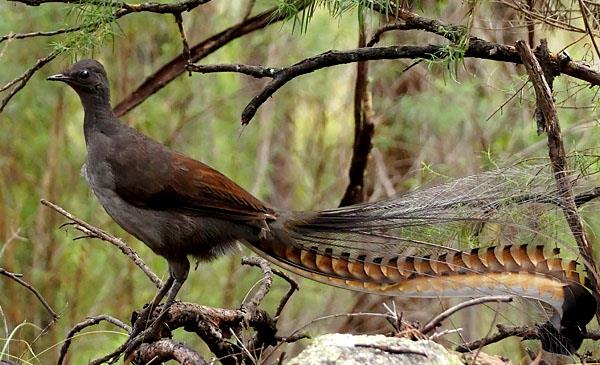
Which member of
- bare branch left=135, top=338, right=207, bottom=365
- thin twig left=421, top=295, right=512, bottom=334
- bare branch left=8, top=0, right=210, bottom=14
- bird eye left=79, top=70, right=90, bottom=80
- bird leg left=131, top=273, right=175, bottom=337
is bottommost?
bare branch left=135, top=338, right=207, bottom=365

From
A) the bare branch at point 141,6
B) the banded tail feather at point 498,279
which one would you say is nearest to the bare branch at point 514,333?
the banded tail feather at point 498,279

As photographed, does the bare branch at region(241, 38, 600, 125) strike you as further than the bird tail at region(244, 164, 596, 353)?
Yes

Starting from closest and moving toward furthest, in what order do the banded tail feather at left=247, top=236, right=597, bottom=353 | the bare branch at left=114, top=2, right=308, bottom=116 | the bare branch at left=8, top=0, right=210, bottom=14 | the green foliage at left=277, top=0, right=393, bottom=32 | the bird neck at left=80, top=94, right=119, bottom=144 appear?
1. the banded tail feather at left=247, top=236, right=597, bottom=353
2. the green foliage at left=277, top=0, right=393, bottom=32
3. the bare branch at left=8, top=0, right=210, bottom=14
4. the bird neck at left=80, top=94, right=119, bottom=144
5. the bare branch at left=114, top=2, right=308, bottom=116

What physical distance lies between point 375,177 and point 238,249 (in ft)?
11.7

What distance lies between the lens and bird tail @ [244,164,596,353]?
9.34 ft

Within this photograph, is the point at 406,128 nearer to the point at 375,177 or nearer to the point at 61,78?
the point at 375,177

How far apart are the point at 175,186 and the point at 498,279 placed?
1.24 m

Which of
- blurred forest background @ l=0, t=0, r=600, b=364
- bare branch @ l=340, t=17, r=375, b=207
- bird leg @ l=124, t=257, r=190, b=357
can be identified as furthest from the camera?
blurred forest background @ l=0, t=0, r=600, b=364

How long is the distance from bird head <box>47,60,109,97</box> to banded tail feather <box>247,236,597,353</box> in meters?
1.21

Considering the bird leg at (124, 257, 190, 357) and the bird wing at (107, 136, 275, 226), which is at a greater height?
the bird wing at (107, 136, 275, 226)

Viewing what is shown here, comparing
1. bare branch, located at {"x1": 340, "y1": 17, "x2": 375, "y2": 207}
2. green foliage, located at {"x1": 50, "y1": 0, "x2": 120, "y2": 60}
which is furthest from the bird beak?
bare branch, located at {"x1": 340, "y1": 17, "x2": 375, "y2": 207}

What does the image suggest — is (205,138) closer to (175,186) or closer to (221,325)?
(175,186)

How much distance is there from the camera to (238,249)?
12.1 ft

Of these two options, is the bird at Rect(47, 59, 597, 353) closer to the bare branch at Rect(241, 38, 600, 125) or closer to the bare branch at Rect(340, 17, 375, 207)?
the bare branch at Rect(241, 38, 600, 125)
